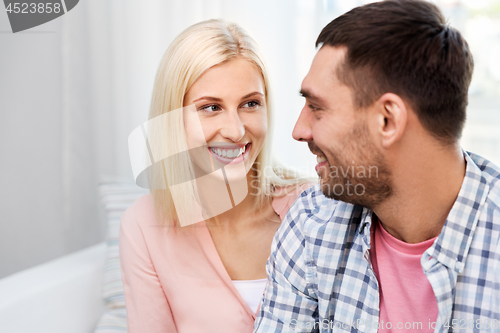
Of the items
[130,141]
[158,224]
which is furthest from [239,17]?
[158,224]

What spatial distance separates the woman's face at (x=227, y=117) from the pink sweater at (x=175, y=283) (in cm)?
21

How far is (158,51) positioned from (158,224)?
898 mm

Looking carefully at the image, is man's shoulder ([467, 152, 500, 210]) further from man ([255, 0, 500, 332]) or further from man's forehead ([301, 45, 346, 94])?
man's forehead ([301, 45, 346, 94])

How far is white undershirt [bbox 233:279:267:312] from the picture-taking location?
1.17m

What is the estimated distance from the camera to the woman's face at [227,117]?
1.11m

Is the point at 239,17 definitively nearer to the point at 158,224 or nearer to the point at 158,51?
the point at 158,51

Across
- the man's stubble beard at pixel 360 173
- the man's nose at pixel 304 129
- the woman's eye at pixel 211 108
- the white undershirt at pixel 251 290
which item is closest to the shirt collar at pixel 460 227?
the man's stubble beard at pixel 360 173

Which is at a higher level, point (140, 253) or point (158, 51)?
point (158, 51)

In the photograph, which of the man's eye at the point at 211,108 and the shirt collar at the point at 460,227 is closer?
the shirt collar at the point at 460,227

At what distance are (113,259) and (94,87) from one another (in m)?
0.79

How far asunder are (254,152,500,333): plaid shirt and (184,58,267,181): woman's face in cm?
21

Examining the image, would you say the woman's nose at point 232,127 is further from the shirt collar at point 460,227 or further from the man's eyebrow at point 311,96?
the shirt collar at point 460,227

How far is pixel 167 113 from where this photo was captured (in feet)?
3.82

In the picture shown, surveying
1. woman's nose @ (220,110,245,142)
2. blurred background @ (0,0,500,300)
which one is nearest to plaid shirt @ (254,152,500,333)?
woman's nose @ (220,110,245,142)
